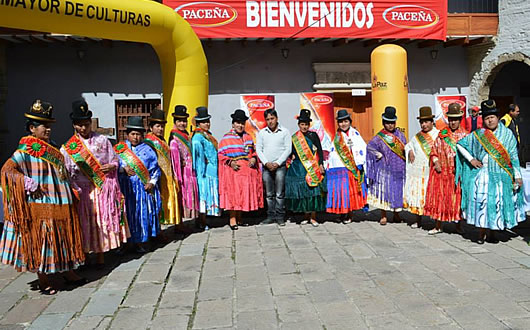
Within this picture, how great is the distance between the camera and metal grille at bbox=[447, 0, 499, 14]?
12107 mm

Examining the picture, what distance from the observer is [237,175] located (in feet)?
21.5

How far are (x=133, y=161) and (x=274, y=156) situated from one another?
2.10 meters

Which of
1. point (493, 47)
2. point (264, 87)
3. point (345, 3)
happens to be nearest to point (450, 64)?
point (493, 47)

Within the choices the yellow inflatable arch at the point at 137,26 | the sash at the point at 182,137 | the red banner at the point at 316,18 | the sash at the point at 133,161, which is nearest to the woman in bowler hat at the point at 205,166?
the sash at the point at 182,137

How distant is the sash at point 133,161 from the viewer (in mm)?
5285

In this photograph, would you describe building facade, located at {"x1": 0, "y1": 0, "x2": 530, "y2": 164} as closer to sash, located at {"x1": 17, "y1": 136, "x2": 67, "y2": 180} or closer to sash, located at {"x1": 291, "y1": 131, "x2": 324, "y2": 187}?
sash, located at {"x1": 291, "y1": 131, "x2": 324, "y2": 187}

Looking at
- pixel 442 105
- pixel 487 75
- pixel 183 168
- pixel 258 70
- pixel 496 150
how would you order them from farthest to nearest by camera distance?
pixel 487 75 < pixel 258 70 < pixel 442 105 < pixel 183 168 < pixel 496 150

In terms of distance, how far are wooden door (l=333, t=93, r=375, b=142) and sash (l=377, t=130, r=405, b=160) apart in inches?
210

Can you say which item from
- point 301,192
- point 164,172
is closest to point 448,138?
point 301,192

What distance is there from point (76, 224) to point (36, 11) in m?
2.64

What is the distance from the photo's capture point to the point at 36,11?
213 inches

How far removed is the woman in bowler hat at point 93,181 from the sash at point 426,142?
3.87m

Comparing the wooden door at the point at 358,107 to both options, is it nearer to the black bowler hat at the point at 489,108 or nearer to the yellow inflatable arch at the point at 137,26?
the yellow inflatable arch at the point at 137,26

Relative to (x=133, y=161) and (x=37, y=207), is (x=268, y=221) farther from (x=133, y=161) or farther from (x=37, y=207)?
(x=37, y=207)
